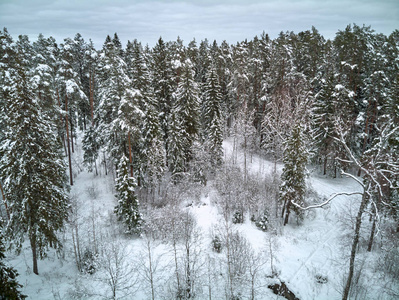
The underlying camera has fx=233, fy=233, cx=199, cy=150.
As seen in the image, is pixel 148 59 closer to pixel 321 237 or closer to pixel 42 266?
pixel 42 266

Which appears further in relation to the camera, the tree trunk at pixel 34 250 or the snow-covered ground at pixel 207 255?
the snow-covered ground at pixel 207 255

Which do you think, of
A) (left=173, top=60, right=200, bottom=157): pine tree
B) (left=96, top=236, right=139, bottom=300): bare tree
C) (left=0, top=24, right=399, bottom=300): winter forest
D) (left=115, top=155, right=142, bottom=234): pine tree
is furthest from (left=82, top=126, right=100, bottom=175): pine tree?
(left=96, top=236, right=139, bottom=300): bare tree

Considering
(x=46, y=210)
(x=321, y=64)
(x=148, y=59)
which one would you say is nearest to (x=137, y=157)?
(x=46, y=210)

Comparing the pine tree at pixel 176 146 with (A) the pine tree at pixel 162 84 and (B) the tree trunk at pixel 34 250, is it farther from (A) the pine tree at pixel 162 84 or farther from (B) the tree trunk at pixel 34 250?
(B) the tree trunk at pixel 34 250

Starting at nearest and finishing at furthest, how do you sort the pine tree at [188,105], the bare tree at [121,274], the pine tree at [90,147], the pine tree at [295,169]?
the bare tree at [121,274] → the pine tree at [295,169] → the pine tree at [188,105] → the pine tree at [90,147]

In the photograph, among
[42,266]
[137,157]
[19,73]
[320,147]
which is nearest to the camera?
[19,73]

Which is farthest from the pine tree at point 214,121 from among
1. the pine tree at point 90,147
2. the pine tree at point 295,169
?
the pine tree at point 90,147

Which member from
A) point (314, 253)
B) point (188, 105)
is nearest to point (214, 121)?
point (188, 105)
